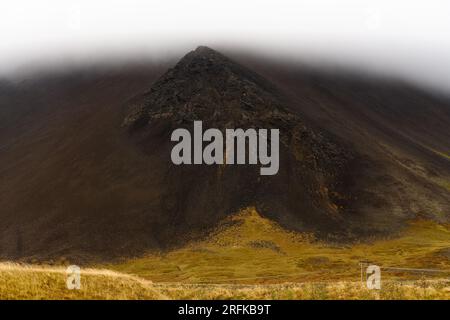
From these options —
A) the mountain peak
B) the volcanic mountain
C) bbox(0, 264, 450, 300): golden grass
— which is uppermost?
A: the mountain peak

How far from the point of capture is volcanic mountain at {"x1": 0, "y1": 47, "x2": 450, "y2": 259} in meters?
51.8

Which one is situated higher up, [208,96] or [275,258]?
[208,96]

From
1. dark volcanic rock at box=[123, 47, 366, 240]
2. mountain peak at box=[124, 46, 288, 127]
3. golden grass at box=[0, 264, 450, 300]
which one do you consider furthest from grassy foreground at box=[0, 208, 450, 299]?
mountain peak at box=[124, 46, 288, 127]

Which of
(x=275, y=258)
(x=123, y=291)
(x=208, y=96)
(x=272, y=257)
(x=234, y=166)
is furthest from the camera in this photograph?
(x=208, y=96)

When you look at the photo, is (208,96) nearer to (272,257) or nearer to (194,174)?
(194,174)

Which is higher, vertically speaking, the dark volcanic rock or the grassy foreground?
the dark volcanic rock

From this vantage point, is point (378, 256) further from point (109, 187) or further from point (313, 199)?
point (109, 187)

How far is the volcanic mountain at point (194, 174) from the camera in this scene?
51781mm

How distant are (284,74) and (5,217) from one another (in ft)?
182

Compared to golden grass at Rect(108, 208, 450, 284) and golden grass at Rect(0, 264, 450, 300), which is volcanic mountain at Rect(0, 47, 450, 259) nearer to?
golden grass at Rect(108, 208, 450, 284)

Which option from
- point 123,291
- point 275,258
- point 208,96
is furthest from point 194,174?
point 123,291

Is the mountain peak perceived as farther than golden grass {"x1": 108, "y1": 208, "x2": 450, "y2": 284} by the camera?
Yes

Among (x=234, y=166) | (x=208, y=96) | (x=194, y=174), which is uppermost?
(x=208, y=96)

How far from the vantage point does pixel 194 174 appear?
5700 cm
